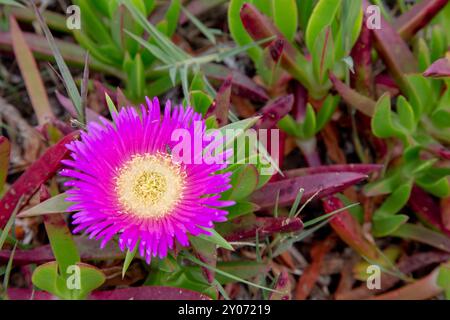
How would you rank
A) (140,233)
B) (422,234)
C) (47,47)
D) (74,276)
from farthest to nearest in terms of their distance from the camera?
(47,47) < (422,234) < (74,276) < (140,233)

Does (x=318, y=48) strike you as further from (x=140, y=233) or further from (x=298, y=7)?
(x=140, y=233)

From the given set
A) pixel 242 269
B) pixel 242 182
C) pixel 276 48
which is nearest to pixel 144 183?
pixel 242 182

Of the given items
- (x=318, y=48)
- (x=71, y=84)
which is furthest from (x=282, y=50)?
(x=71, y=84)

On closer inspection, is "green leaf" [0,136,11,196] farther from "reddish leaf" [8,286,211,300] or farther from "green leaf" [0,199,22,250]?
"reddish leaf" [8,286,211,300]

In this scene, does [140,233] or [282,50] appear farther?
[282,50]

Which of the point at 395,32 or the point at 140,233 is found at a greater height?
the point at 395,32
